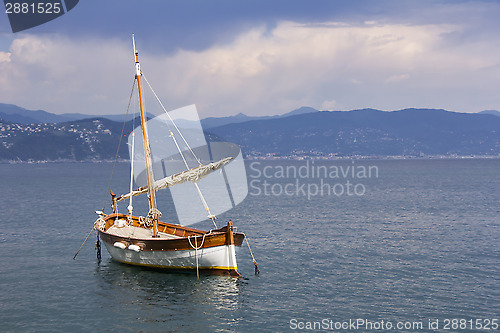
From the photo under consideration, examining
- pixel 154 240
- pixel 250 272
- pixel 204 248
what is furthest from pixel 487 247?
pixel 154 240

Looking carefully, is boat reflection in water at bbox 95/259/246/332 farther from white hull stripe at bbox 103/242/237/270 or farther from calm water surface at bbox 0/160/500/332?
white hull stripe at bbox 103/242/237/270

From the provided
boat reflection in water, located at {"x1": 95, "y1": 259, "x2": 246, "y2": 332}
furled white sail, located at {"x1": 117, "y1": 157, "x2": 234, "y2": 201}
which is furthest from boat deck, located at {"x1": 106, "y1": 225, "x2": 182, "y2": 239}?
furled white sail, located at {"x1": 117, "y1": 157, "x2": 234, "y2": 201}

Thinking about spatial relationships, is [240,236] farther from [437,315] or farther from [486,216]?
[486,216]

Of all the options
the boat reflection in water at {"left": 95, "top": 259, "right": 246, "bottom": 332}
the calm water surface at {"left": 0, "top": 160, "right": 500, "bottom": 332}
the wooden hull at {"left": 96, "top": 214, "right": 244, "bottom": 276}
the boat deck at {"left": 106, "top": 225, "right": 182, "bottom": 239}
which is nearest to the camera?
the boat reflection in water at {"left": 95, "top": 259, "right": 246, "bottom": 332}

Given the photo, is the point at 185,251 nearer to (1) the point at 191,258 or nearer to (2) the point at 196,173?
(1) the point at 191,258

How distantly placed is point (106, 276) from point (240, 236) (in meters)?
12.4

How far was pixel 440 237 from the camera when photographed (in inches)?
2212

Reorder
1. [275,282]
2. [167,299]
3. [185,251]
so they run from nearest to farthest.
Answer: [167,299] → [275,282] → [185,251]

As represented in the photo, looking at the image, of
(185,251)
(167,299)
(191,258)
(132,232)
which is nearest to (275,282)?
(191,258)

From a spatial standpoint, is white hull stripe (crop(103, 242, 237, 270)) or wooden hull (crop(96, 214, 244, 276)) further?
white hull stripe (crop(103, 242, 237, 270))

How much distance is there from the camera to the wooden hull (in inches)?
1447

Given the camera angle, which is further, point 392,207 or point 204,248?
point 392,207

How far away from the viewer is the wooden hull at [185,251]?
3675 cm

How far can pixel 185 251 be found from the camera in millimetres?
Result: 37719
